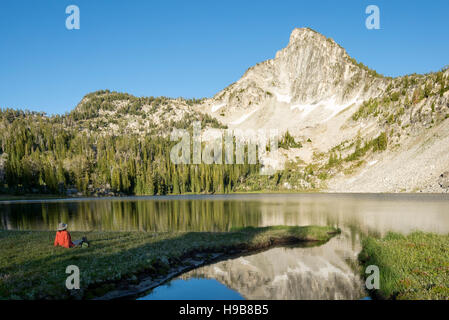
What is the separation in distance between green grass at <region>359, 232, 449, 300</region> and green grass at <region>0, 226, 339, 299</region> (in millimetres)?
9571

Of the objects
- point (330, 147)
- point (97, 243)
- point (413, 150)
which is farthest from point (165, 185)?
point (97, 243)

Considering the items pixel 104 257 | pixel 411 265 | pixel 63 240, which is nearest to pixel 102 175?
pixel 63 240

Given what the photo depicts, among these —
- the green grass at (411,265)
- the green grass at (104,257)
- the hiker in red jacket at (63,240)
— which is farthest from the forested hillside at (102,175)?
the green grass at (411,265)

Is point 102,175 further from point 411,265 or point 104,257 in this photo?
point 411,265

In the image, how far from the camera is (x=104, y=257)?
20.7 metres

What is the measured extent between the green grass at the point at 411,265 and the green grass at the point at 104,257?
9571 millimetres

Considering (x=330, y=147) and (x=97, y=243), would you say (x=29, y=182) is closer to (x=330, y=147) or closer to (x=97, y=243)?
(x=97, y=243)

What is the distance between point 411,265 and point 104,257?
20087 mm

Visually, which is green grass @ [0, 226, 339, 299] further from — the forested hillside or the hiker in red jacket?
the forested hillside

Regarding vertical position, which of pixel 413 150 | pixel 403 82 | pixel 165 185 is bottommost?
pixel 165 185

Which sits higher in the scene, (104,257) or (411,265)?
(104,257)

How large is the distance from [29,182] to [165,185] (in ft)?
213

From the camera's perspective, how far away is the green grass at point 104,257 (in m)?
14.8
